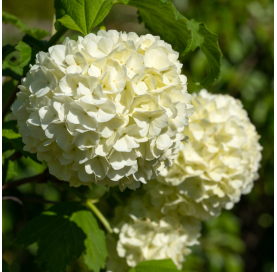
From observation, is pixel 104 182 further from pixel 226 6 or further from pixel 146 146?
pixel 226 6

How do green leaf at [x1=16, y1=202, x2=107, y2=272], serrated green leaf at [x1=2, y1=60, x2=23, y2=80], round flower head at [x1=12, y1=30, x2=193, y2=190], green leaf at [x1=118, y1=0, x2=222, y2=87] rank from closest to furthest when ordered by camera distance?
1. round flower head at [x1=12, y1=30, x2=193, y2=190]
2. green leaf at [x1=118, y1=0, x2=222, y2=87]
3. green leaf at [x1=16, y1=202, x2=107, y2=272]
4. serrated green leaf at [x1=2, y1=60, x2=23, y2=80]

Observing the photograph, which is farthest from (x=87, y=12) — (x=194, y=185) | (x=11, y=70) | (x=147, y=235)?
(x=147, y=235)

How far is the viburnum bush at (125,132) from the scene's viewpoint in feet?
2.19

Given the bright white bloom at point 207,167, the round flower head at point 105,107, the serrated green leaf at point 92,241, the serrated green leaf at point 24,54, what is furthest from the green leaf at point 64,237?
the serrated green leaf at point 24,54

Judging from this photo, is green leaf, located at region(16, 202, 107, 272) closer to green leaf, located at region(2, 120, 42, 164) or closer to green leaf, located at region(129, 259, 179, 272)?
green leaf, located at region(129, 259, 179, 272)

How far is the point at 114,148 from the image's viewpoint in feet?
2.19

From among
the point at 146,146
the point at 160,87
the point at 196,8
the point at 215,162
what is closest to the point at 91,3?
the point at 160,87

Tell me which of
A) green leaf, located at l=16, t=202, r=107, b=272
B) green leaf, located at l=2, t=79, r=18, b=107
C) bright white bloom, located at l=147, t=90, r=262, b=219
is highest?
bright white bloom, located at l=147, t=90, r=262, b=219

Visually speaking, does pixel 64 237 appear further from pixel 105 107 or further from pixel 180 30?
pixel 180 30

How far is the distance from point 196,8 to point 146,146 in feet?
6.10

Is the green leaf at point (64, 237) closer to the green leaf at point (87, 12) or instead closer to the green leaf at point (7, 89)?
the green leaf at point (7, 89)

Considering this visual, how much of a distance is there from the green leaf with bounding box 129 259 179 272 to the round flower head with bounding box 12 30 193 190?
43cm

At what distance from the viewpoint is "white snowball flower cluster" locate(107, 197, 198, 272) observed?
1.12 m

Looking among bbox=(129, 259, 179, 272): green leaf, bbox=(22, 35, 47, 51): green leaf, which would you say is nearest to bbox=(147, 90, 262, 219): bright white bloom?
bbox=(129, 259, 179, 272): green leaf
